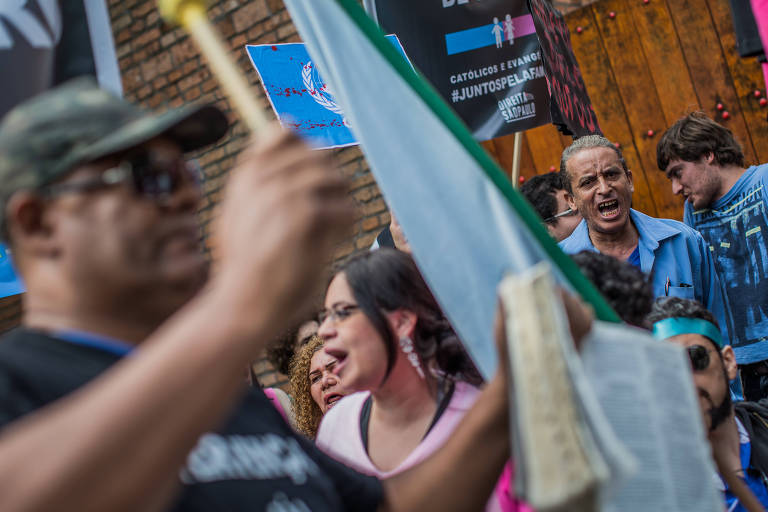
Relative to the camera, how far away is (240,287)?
855 mm

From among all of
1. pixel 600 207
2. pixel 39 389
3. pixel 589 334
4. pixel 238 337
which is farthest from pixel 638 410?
pixel 600 207

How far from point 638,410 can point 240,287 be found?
631mm

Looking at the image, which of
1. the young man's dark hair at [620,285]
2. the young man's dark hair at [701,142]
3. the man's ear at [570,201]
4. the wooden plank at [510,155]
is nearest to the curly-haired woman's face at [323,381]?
the young man's dark hair at [620,285]

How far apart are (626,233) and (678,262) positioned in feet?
0.86

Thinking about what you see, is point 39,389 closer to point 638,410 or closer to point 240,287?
point 240,287

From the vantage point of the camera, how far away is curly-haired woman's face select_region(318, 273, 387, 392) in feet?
7.78

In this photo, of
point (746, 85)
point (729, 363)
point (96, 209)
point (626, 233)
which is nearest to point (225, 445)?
point (96, 209)

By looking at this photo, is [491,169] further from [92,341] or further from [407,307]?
[407,307]

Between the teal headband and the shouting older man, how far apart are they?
2.92ft

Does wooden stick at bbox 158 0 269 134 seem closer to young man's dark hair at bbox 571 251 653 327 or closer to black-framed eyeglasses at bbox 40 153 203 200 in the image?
black-framed eyeglasses at bbox 40 153 203 200

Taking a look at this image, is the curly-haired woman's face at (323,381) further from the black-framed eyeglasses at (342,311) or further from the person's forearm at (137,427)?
the person's forearm at (137,427)

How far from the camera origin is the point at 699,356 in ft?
7.86

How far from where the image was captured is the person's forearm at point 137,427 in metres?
0.75

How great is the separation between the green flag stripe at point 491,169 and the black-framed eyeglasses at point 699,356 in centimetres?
105
